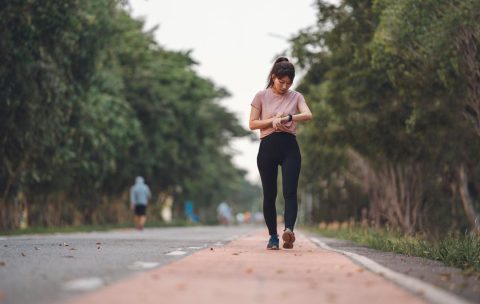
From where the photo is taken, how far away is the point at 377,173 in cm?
2902

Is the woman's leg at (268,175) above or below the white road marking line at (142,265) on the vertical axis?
above

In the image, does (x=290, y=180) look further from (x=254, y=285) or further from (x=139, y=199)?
(x=139, y=199)

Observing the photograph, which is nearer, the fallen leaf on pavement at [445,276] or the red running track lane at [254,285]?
the red running track lane at [254,285]

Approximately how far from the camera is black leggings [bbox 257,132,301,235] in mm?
11531

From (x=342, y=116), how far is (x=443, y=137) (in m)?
2.67

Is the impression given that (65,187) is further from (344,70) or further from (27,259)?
(27,259)

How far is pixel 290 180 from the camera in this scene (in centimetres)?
1152

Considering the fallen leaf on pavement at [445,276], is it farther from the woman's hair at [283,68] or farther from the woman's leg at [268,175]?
the woman's hair at [283,68]

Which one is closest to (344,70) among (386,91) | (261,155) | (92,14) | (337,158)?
(386,91)

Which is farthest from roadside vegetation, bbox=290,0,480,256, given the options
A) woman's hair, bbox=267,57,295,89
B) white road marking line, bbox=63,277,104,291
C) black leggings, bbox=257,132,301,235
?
white road marking line, bbox=63,277,104,291

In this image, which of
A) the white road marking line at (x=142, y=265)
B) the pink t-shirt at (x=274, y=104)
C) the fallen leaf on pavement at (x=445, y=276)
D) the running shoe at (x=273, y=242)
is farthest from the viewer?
the running shoe at (x=273, y=242)

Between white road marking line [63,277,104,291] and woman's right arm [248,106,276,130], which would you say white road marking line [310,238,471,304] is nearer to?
white road marking line [63,277,104,291]

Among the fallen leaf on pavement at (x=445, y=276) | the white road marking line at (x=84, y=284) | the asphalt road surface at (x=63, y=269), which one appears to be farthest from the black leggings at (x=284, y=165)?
the white road marking line at (x=84, y=284)

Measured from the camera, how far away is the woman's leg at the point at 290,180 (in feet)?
37.8
